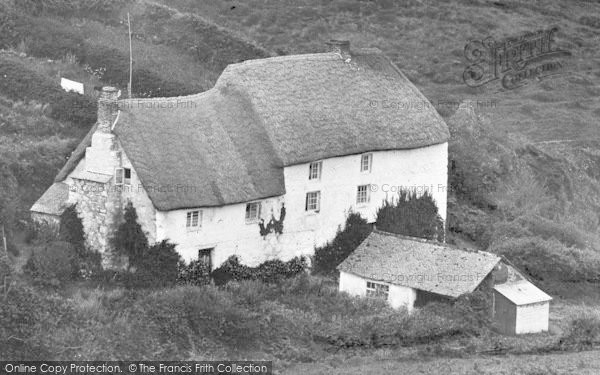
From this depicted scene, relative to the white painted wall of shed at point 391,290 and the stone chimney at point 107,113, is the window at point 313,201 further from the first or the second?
the stone chimney at point 107,113

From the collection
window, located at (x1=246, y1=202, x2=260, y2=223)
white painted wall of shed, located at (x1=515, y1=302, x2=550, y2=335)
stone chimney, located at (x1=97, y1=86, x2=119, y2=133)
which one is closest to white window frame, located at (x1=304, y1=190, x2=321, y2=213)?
window, located at (x1=246, y1=202, x2=260, y2=223)

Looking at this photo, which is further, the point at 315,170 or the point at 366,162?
the point at 366,162

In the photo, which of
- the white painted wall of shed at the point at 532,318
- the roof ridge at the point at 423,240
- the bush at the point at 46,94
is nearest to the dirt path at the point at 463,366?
the white painted wall of shed at the point at 532,318

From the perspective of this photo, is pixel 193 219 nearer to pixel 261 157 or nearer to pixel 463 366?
pixel 261 157

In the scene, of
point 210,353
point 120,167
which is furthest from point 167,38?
point 210,353

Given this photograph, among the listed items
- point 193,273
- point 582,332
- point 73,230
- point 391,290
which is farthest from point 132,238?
point 582,332

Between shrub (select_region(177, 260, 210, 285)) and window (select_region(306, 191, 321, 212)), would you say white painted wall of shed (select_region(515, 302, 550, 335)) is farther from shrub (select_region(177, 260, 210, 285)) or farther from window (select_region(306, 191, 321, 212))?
shrub (select_region(177, 260, 210, 285))

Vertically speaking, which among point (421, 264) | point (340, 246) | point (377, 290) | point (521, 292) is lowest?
point (377, 290)
